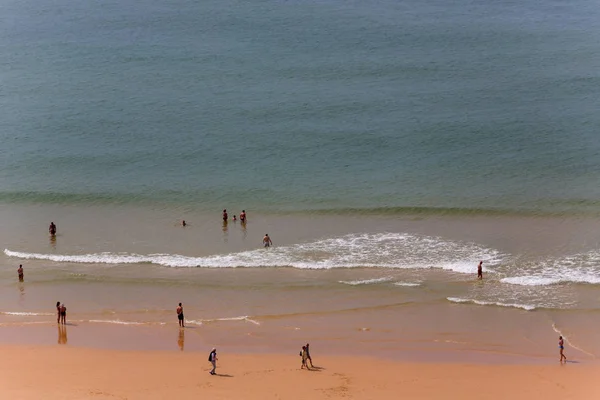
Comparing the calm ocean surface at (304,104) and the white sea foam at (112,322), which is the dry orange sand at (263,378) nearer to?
the white sea foam at (112,322)

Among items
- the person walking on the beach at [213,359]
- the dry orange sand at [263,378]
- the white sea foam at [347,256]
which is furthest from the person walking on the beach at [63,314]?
the person walking on the beach at [213,359]

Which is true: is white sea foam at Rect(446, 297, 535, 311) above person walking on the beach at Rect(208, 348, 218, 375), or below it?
above

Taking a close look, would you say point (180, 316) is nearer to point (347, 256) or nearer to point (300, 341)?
point (300, 341)

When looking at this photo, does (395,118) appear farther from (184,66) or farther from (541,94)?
(184,66)

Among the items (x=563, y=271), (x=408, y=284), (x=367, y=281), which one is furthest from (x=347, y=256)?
(x=563, y=271)

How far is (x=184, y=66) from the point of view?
7044cm

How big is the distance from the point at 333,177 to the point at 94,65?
1199 inches

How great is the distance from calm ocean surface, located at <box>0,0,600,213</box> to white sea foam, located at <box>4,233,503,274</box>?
4826 millimetres

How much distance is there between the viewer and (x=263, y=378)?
93.2 feet

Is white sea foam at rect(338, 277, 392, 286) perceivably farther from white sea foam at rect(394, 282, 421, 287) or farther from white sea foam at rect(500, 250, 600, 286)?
white sea foam at rect(500, 250, 600, 286)

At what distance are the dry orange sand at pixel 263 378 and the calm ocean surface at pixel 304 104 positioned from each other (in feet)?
63.4

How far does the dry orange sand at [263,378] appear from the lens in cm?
2700

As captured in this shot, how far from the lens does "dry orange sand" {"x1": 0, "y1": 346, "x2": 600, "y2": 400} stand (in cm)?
2700

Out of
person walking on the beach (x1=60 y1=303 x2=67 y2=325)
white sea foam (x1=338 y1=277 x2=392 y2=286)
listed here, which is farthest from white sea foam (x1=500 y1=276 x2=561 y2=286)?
person walking on the beach (x1=60 y1=303 x2=67 y2=325)
